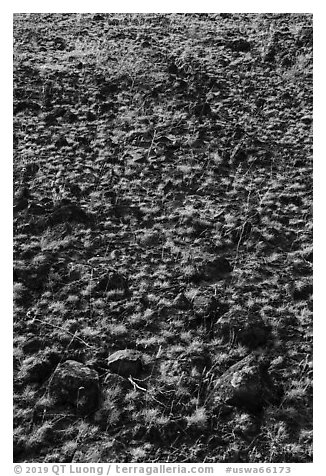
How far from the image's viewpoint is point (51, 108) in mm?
8211

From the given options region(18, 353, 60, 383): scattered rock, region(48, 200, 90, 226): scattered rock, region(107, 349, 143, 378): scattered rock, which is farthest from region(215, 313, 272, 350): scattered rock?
region(48, 200, 90, 226): scattered rock

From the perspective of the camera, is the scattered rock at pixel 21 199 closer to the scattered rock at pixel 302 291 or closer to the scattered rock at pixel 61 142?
the scattered rock at pixel 61 142

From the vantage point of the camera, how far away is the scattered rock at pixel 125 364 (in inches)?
197

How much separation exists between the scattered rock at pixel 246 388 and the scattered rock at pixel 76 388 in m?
1.00

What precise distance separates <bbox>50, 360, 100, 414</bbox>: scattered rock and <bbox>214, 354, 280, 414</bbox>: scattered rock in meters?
1.00

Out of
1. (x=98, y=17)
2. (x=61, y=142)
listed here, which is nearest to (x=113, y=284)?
(x=61, y=142)

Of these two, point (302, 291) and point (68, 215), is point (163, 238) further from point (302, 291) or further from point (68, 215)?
point (302, 291)

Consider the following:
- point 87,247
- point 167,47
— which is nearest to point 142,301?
point 87,247

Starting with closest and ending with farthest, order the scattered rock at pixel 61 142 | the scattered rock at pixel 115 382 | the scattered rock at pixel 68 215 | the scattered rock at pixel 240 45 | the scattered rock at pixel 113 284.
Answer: the scattered rock at pixel 115 382
the scattered rock at pixel 113 284
the scattered rock at pixel 68 215
the scattered rock at pixel 61 142
the scattered rock at pixel 240 45

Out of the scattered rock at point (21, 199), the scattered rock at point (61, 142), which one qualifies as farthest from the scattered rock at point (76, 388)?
the scattered rock at point (61, 142)

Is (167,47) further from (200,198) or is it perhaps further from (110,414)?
(110,414)

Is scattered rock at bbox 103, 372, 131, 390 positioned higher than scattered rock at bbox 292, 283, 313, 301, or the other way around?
scattered rock at bbox 292, 283, 313, 301

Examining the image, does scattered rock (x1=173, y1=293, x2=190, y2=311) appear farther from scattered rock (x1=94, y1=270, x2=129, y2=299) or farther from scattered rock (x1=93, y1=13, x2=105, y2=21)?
scattered rock (x1=93, y1=13, x2=105, y2=21)

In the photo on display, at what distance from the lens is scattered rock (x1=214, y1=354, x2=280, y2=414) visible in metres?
4.77
